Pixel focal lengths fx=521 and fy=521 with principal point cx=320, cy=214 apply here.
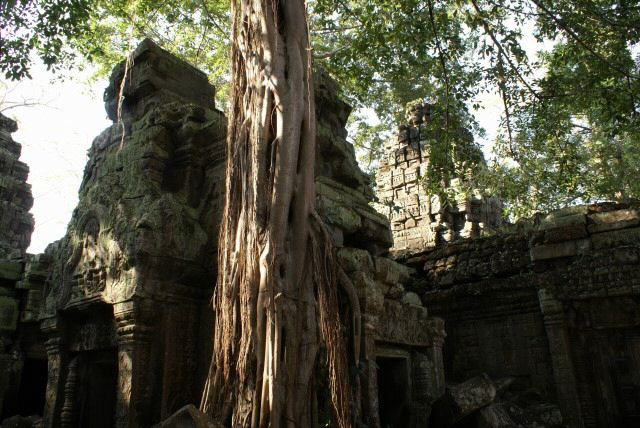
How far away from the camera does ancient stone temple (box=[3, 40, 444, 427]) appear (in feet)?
14.1

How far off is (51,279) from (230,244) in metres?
2.60

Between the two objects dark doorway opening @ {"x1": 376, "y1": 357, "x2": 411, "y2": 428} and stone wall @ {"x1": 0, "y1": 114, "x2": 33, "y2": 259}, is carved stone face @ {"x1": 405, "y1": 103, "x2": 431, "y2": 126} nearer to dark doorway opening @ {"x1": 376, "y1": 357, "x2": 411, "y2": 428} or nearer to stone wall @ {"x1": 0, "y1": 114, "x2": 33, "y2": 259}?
dark doorway opening @ {"x1": 376, "y1": 357, "x2": 411, "y2": 428}

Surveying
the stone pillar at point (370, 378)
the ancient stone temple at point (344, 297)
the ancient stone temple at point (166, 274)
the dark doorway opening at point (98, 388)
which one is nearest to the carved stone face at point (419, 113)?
the ancient stone temple at point (344, 297)

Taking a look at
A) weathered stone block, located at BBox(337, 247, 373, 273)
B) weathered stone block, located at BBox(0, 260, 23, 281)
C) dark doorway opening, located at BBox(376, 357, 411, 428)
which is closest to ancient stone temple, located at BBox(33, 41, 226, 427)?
weathered stone block, located at BBox(337, 247, 373, 273)

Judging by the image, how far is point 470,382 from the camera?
15.7 feet

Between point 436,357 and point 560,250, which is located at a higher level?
point 560,250

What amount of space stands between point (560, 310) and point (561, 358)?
532mm

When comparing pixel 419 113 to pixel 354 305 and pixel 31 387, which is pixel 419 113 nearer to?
pixel 354 305

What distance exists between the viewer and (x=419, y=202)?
11586 millimetres

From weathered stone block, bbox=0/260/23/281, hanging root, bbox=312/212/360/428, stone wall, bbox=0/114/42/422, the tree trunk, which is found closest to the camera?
the tree trunk

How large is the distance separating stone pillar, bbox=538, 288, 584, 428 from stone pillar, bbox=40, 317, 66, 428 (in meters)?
5.15

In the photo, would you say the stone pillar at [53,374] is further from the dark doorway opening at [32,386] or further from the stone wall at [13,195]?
the stone wall at [13,195]

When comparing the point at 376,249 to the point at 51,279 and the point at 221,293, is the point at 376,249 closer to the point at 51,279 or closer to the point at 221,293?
the point at 221,293

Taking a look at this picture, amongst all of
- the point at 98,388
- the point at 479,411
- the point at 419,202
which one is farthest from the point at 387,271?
the point at 419,202
